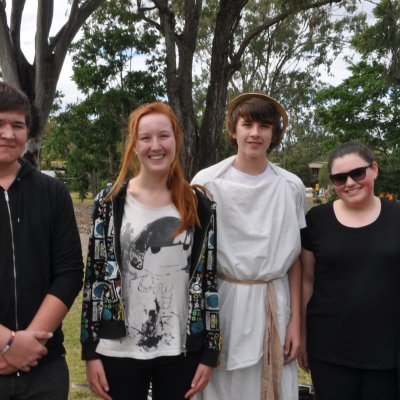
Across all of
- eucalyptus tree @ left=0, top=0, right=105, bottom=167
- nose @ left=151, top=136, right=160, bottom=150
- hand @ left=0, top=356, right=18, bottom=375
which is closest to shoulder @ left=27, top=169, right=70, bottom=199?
nose @ left=151, top=136, right=160, bottom=150

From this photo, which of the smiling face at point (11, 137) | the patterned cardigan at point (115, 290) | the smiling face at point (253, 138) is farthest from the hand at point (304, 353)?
the smiling face at point (11, 137)

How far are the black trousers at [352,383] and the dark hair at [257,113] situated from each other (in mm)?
1191

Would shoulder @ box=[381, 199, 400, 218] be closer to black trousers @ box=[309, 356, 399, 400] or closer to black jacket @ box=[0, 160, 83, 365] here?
black trousers @ box=[309, 356, 399, 400]

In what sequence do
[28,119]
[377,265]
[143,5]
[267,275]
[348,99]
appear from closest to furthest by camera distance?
[28,119] < [377,265] < [267,275] < [143,5] < [348,99]

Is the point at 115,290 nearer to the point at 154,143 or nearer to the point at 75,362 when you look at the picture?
the point at 154,143

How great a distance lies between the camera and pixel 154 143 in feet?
7.98

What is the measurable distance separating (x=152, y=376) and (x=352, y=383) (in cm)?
92

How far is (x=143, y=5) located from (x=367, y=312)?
11.0 m

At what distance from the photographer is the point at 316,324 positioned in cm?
268

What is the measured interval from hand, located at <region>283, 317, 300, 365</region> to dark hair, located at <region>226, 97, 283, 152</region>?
0.97 meters

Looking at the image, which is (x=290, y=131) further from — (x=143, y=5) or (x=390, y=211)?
(x=390, y=211)

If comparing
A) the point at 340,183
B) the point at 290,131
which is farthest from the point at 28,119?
the point at 290,131

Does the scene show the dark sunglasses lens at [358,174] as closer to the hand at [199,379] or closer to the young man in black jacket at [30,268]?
the hand at [199,379]

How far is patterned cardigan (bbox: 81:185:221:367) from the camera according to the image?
237 cm
